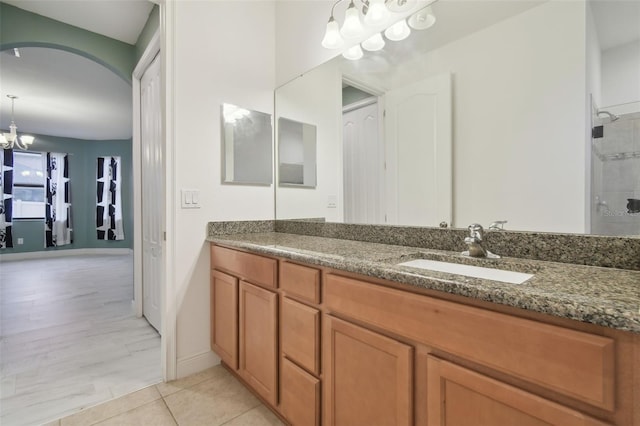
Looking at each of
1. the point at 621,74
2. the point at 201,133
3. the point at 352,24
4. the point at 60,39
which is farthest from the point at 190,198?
the point at 60,39

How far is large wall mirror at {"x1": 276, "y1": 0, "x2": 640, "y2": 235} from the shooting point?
3.22 feet

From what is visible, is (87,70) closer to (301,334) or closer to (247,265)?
(247,265)

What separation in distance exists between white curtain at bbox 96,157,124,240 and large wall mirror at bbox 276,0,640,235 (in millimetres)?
7250

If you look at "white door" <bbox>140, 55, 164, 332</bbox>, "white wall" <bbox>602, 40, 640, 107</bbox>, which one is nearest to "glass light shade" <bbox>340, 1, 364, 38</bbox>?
"white wall" <bbox>602, 40, 640, 107</bbox>

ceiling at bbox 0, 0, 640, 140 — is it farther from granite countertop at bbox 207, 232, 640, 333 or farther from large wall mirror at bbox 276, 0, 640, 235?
granite countertop at bbox 207, 232, 640, 333

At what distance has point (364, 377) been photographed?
1004 millimetres

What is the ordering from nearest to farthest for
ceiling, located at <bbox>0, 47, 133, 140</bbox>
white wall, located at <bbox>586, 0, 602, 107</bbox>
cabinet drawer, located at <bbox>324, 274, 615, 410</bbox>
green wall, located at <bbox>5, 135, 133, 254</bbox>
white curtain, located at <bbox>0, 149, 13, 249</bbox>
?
cabinet drawer, located at <bbox>324, 274, 615, 410</bbox>, white wall, located at <bbox>586, 0, 602, 107</bbox>, ceiling, located at <bbox>0, 47, 133, 140</bbox>, white curtain, located at <bbox>0, 149, 13, 249</bbox>, green wall, located at <bbox>5, 135, 133, 254</bbox>

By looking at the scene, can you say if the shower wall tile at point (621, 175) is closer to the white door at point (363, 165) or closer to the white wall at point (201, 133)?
the white door at point (363, 165)

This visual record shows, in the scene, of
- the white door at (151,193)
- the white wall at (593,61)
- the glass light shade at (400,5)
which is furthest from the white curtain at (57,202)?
the white wall at (593,61)

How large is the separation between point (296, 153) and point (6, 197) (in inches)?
291

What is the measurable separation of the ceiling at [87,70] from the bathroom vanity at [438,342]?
0.84m

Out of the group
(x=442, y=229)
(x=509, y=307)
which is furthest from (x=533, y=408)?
(x=442, y=229)

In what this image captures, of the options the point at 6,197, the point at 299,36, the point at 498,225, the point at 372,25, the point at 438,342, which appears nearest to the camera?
the point at 438,342

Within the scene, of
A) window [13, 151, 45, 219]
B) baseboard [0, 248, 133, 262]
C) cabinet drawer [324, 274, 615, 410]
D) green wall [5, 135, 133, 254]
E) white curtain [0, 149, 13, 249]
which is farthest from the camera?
green wall [5, 135, 133, 254]
